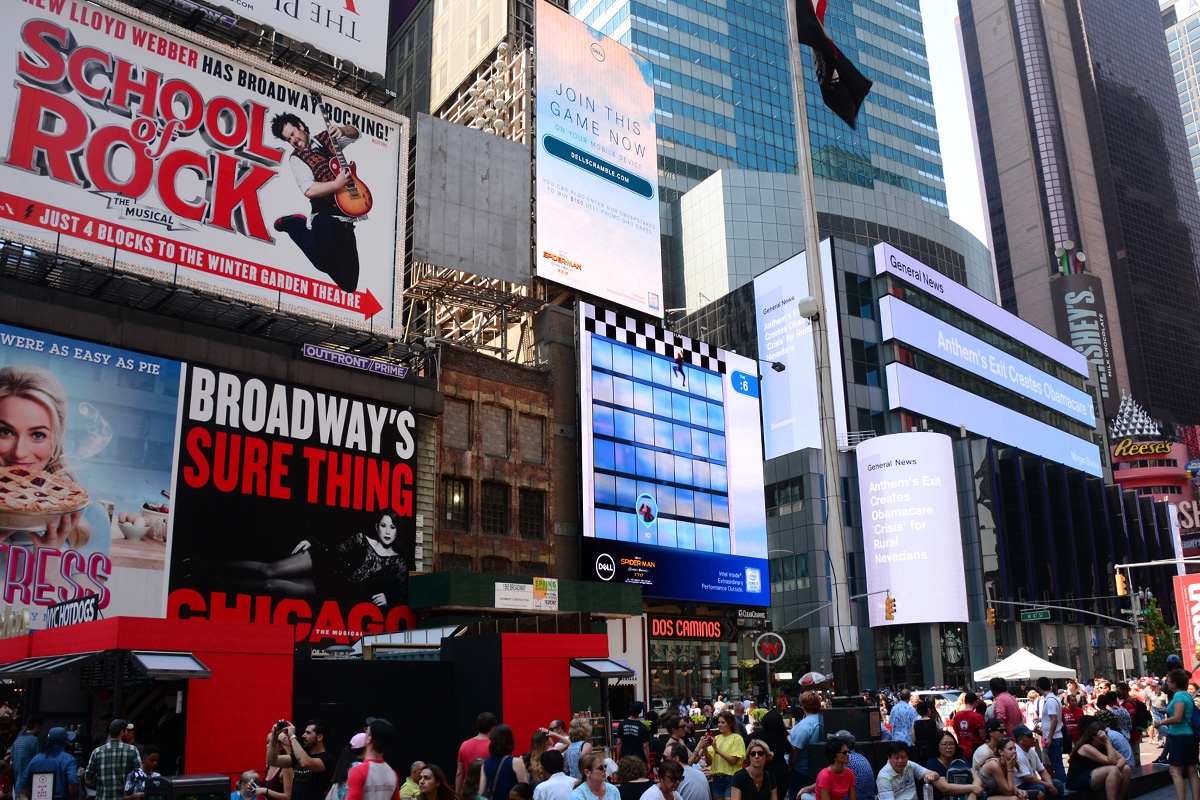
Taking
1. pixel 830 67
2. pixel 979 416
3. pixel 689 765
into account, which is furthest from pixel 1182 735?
pixel 979 416

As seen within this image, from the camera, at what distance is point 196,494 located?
3366cm

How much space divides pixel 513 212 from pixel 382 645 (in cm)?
2404

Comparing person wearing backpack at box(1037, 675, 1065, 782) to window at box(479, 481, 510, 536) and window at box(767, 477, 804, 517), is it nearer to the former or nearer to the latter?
window at box(479, 481, 510, 536)

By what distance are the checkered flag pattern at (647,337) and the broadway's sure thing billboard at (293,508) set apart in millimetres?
12722

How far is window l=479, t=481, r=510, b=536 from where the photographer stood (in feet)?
144

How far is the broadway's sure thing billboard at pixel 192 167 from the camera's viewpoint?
3316 centimetres

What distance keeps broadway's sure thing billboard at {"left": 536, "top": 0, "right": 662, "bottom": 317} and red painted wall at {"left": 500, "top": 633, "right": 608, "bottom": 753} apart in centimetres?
2786

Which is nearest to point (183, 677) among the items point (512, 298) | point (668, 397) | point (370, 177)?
point (370, 177)

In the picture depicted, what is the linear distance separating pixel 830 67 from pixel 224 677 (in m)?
15.9

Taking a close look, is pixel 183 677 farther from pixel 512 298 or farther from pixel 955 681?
pixel 955 681

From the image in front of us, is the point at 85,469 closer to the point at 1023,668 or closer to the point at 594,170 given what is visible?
the point at 594,170

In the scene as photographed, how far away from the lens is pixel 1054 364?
4154 inches

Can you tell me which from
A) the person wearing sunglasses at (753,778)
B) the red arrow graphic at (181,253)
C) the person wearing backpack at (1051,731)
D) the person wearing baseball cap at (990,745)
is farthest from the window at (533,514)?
the person wearing sunglasses at (753,778)

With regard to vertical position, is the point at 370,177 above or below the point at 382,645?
Answer: above
